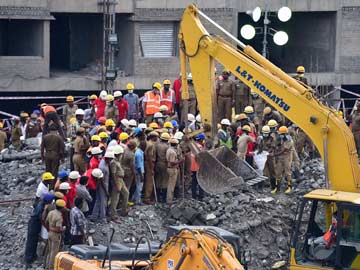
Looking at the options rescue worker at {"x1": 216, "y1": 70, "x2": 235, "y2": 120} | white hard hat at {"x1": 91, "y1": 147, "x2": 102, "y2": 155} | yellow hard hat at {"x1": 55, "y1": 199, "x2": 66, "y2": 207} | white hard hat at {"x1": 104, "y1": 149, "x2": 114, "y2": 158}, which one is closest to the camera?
yellow hard hat at {"x1": 55, "y1": 199, "x2": 66, "y2": 207}

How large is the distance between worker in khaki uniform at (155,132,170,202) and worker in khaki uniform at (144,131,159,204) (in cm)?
13

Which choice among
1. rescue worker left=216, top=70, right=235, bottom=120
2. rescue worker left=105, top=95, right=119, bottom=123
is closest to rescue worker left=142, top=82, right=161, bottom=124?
rescue worker left=105, top=95, right=119, bottom=123

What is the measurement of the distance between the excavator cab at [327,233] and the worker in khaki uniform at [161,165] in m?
7.13

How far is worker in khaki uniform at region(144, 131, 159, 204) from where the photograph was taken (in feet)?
85.9

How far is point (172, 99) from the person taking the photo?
100 feet

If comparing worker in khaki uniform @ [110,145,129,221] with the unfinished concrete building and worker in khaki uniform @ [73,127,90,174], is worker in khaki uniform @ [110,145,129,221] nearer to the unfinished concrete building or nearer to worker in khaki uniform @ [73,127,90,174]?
worker in khaki uniform @ [73,127,90,174]

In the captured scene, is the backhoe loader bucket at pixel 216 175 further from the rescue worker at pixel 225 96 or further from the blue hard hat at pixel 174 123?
the rescue worker at pixel 225 96

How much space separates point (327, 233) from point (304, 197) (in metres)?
0.69

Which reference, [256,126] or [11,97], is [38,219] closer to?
[256,126]

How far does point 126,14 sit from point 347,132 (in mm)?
20014

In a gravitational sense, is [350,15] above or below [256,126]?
above

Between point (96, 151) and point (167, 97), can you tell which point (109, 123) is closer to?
point (96, 151)

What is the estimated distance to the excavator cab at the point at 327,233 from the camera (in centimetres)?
1862

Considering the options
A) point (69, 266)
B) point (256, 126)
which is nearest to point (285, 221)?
point (256, 126)
